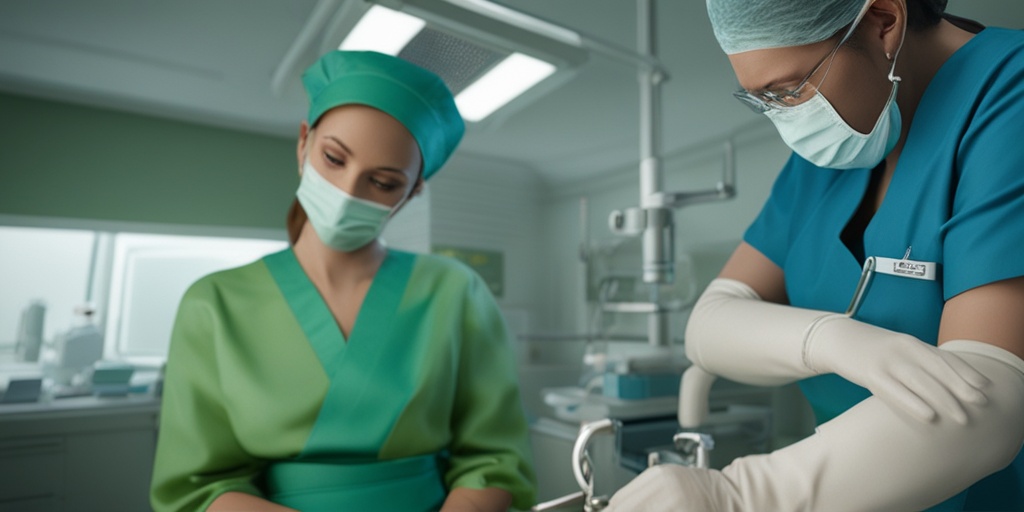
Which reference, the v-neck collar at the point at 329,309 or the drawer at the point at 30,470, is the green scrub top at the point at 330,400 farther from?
the drawer at the point at 30,470

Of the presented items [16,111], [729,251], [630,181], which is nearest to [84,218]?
[16,111]

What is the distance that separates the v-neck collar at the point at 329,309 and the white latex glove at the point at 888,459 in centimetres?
66

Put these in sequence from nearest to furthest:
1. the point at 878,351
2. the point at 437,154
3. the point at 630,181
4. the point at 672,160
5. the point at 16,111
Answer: the point at 878,351
the point at 437,154
the point at 16,111
the point at 672,160
the point at 630,181

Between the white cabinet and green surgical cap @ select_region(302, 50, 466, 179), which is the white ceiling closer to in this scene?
green surgical cap @ select_region(302, 50, 466, 179)

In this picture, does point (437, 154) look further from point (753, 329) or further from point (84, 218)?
point (84, 218)

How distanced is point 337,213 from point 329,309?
0.18 metres

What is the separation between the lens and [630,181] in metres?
3.24

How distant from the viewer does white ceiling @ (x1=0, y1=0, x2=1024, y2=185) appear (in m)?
1.90

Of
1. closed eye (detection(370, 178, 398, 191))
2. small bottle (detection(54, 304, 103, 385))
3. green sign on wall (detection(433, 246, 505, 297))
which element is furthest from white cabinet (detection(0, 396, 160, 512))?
closed eye (detection(370, 178, 398, 191))

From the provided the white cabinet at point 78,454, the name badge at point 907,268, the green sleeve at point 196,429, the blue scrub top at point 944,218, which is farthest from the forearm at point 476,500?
the white cabinet at point 78,454

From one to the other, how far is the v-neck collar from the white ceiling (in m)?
0.90

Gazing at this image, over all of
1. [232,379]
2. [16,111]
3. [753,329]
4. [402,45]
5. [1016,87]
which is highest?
[16,111]

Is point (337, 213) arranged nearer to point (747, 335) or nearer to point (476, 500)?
point (476, 500)

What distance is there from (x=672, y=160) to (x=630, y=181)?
328 millimetres
